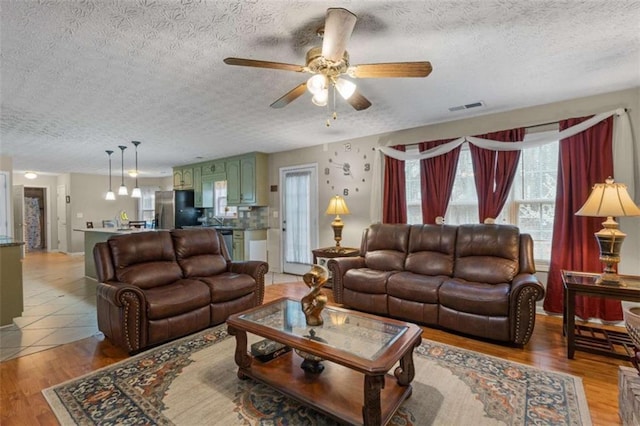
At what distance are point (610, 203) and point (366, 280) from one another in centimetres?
229

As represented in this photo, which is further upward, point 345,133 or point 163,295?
point 345,133

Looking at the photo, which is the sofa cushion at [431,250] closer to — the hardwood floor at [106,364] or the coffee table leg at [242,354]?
the hardwood floor at [106,364]

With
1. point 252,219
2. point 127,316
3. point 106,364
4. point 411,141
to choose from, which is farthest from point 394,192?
point 106,364

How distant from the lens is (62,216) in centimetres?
895

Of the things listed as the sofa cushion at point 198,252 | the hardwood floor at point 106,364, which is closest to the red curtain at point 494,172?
the hardwood floor at point 106,364

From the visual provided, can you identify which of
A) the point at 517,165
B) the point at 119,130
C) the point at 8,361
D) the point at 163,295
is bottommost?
the point at 8,361

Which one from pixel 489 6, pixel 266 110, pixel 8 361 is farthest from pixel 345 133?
pixel 8 361

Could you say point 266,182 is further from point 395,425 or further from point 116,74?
point 395,425

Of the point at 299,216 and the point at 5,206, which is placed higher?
the point at 5,206

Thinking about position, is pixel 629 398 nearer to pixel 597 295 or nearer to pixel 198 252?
pixel 597 295

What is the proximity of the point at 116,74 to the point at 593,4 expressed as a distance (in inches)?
134

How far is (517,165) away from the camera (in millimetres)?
3648

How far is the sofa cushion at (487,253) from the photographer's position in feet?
10.3

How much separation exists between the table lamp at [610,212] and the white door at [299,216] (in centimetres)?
378
